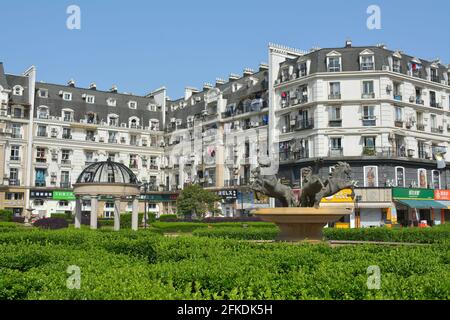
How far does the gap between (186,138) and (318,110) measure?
24.3 metres

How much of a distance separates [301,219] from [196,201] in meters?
39.2

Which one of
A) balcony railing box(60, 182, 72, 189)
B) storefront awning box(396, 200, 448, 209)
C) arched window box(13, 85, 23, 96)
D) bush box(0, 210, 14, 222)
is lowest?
bush box(0, 210, 14, 222)

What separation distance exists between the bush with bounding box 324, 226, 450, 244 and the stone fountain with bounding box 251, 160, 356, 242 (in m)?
7.16

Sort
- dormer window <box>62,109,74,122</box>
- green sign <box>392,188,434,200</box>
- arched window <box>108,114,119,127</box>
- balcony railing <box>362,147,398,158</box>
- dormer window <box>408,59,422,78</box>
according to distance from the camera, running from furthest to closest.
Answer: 1. arched window <box>108,114,119,127</box>
2. dormer window <box>62,109,74,122</box>
3. dormer window <box>408,59,422,78</box>
4. balcony railing <box>362,147,398,158</box>
5. green sign <box>392,188,434,200</box>

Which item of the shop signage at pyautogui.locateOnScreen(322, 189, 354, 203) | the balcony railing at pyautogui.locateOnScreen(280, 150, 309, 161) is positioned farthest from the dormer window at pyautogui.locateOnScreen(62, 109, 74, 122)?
the shop signage at pyautogui.locateOnScreen(322, 189, 354, 203)

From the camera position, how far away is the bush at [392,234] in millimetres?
25047

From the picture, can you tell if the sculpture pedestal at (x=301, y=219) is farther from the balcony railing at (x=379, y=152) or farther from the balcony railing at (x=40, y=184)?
the balcony railing at (x=40, y=184)

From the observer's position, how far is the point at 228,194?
6178cm

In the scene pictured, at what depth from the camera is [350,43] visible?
55.1 meters

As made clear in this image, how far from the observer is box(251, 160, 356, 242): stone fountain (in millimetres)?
19469

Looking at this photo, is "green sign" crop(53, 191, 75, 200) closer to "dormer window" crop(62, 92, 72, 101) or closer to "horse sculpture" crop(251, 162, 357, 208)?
"dormer window" crop(62, 92, 72, 101)

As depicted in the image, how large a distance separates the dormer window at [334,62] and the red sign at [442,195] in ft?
56.5

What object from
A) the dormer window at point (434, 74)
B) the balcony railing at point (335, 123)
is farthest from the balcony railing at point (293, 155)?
the dormer window at point (434, 74)
